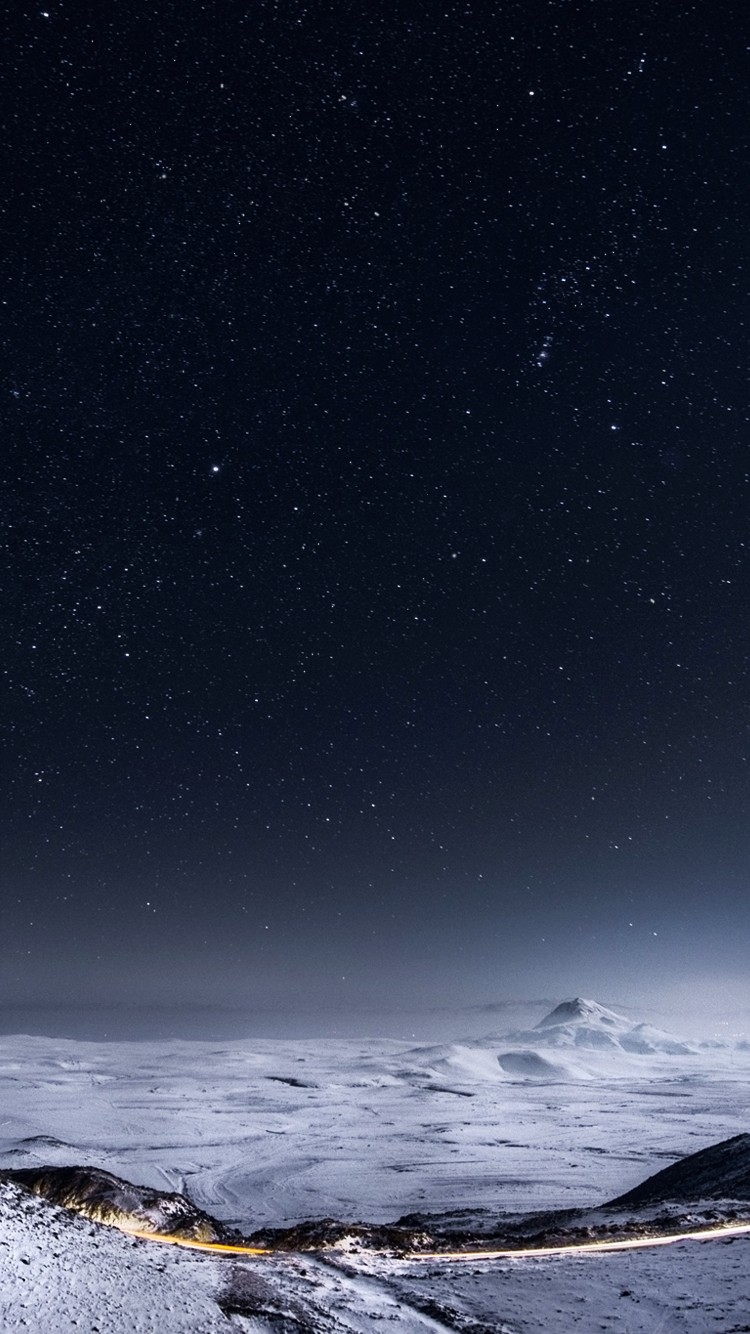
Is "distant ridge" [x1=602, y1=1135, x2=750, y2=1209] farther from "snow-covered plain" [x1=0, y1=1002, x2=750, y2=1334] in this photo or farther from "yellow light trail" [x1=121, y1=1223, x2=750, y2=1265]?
"yellow light trail" [x1=121, y1=1223, x2=750, y2=1265]

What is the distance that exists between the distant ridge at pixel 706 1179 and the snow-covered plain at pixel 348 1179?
433cm

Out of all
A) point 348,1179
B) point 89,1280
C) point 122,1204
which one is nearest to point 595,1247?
point 89,1280

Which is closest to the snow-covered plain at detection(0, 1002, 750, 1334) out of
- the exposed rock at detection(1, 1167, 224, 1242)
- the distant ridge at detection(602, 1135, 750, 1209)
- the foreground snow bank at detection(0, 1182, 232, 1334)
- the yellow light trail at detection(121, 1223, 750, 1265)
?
the foreground snow bank at detection(0, 1182, 232, 1334)

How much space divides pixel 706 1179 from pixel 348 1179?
65.9 ft

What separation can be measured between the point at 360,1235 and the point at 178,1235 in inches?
175

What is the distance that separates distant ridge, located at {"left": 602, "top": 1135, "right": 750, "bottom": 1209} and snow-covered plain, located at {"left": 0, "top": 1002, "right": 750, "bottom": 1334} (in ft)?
14.2

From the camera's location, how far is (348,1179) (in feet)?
122

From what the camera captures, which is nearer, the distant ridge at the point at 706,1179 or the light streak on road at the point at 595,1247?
the light streak on road at the point at 595,1247

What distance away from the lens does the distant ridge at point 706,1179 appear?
21.4 meters

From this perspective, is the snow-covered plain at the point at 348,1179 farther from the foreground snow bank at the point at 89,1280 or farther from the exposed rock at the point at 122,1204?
the exposed rock at the point at 122,1204

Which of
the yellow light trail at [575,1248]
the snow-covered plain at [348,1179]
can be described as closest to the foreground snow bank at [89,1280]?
the snow-covered plain at [348,1179]

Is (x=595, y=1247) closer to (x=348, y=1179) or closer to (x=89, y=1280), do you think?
(x=89, y=1280)

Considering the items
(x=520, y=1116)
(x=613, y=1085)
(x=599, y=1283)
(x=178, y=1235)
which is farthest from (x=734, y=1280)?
(x=613, y=1085)

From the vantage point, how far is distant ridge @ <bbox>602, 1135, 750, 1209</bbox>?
70.1 ft
